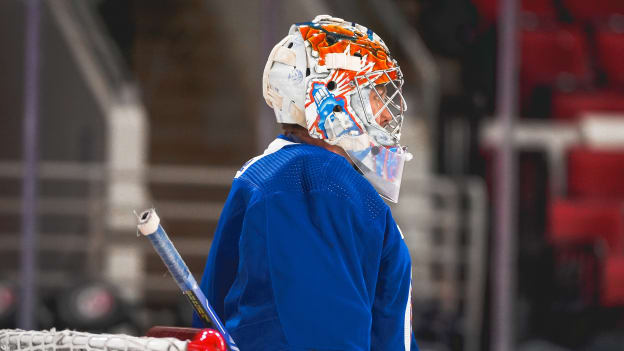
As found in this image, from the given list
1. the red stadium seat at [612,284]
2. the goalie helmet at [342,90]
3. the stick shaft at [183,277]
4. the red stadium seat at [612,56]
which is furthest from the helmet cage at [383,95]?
the red stadium seat at [612,56]

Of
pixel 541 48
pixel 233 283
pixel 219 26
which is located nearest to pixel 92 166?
pixel 219 26

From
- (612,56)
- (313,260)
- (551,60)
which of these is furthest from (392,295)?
(612,56)

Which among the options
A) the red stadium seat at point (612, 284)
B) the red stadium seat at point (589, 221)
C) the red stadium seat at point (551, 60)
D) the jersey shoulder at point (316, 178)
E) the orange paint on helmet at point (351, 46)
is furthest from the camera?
the red stadium seat at point (551, 60)

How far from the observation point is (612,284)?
400cm

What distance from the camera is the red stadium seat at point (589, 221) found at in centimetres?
423

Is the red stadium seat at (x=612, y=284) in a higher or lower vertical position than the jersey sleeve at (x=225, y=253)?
lower

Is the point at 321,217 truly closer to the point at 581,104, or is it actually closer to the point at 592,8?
the point at 581,104

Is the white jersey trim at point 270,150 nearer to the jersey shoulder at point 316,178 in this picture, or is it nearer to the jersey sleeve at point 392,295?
the jersey shoulder at point 316,178

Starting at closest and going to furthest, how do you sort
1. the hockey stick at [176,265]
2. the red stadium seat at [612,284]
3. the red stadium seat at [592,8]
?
the hockey stick at [176,265]
the red stadium seat at [612,284]
the red stadium seat at [592,8]

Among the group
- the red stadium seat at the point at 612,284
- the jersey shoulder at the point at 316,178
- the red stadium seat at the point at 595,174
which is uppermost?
the jersey shoulder at the point at 316,178

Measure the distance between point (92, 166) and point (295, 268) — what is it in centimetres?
315

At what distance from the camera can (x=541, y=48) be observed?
4.64 m

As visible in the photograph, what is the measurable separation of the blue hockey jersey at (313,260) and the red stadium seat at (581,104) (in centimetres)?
361

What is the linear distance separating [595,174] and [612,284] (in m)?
0.66
